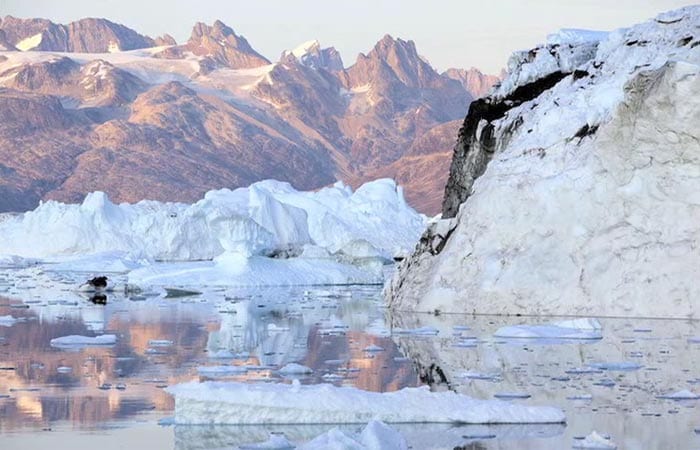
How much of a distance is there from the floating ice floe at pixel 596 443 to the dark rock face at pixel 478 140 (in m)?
15.0

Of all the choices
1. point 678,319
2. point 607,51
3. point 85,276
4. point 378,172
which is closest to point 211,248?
point 85,276

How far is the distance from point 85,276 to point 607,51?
23836 mm

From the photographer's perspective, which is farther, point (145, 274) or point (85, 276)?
point (85, 276)

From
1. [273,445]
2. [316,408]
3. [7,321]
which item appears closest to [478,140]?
[7,321]

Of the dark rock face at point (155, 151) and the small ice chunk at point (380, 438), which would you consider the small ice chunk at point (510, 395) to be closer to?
the small ice chunk at point (380, 438)

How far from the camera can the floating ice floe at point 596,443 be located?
28.7 feet

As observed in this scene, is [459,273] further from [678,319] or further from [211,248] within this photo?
[211,248]

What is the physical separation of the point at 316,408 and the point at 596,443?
216cm

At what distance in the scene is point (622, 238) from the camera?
19.4 metres

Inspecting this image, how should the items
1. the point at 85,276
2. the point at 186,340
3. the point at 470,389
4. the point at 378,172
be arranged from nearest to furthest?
the point at 470,389 → the point at 186,340 → the point at 85,276 → the point at 378,172

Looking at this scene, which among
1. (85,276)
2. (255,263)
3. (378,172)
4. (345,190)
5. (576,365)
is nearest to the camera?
(576,365)

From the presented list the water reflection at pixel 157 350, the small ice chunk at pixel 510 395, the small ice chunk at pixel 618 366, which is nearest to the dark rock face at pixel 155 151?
the water reflection at pixel 157 350

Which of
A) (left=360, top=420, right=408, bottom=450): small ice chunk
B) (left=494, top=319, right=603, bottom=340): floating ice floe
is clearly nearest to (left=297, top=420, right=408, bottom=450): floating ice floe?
(left=360, top=420, right=408, bottom=450): small ice chunk

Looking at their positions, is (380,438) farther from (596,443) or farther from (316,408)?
(596,443)
